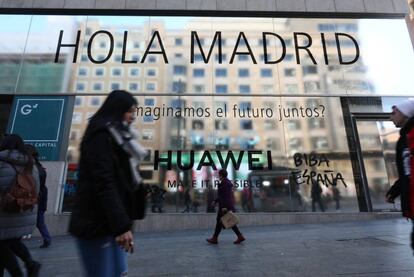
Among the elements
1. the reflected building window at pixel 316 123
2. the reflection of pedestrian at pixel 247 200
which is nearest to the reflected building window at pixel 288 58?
the reflected building window at pixel 316 123

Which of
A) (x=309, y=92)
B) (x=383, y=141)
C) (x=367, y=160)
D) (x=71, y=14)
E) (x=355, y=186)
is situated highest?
(x=71, y=14)

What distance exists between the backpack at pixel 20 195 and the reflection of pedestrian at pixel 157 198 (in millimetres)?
6652

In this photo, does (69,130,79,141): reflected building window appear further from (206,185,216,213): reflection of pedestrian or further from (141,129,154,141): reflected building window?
(206,185,216,213): reflection of pedestrian

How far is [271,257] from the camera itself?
4.89m

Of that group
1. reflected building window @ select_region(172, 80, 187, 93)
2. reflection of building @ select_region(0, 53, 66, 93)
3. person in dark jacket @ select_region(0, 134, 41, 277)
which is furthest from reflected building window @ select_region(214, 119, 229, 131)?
person in dark jacket @ select_region(0, 134, 41, 277)

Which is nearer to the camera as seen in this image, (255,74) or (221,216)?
(221,216)

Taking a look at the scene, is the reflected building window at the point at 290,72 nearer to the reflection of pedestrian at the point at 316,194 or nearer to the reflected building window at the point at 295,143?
the reflected building window at the point at 295,143

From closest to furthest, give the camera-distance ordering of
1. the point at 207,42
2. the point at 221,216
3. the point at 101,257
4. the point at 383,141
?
the point at 101,257
the point at 221,216
the point at 383,141
the point at 207,42

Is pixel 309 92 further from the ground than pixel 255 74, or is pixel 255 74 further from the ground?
pixel 255 74

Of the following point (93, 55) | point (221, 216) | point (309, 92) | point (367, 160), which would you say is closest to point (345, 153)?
point (367, 160)

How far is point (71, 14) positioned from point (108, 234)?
1244cm

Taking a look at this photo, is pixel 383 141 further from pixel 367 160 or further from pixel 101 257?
pixel 101 257

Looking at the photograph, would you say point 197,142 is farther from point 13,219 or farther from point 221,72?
point 13,219

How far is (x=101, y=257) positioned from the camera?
6.21ft
